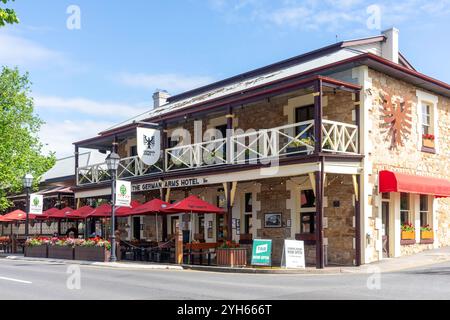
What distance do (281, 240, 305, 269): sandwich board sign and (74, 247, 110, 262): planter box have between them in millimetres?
7636

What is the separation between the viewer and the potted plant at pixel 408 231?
20.0 meters

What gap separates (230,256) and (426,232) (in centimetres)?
788

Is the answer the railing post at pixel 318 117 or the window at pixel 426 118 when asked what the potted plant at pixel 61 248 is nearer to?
the railing post at pixel 318 117

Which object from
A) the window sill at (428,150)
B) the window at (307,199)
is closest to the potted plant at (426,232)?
the window sill at (428,150)

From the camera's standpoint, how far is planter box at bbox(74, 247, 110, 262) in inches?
838

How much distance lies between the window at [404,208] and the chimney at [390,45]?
5.06 meters

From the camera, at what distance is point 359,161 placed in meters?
18.3

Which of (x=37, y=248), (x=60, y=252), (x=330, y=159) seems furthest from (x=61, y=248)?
(x=330, y=159)

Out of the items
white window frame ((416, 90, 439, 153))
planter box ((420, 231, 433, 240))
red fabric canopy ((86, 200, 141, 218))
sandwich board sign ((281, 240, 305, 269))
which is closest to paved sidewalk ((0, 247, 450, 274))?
sandwich board sign ((281, 240, 305, 269))

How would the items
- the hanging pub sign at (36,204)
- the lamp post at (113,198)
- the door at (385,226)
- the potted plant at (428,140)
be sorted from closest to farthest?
the door at (385,226), the lamp post at (113,198), the potted plant at (428,140), the hanging pub sign at (36,204)

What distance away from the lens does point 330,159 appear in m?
17.6

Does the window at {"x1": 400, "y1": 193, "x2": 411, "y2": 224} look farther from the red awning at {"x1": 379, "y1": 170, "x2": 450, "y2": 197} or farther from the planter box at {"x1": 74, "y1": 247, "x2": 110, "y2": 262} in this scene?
the planter box at {"x1": 74, "y1": 247, "x2": 110, "y2": 262}

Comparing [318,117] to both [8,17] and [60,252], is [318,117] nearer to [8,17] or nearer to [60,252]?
[8,17]
